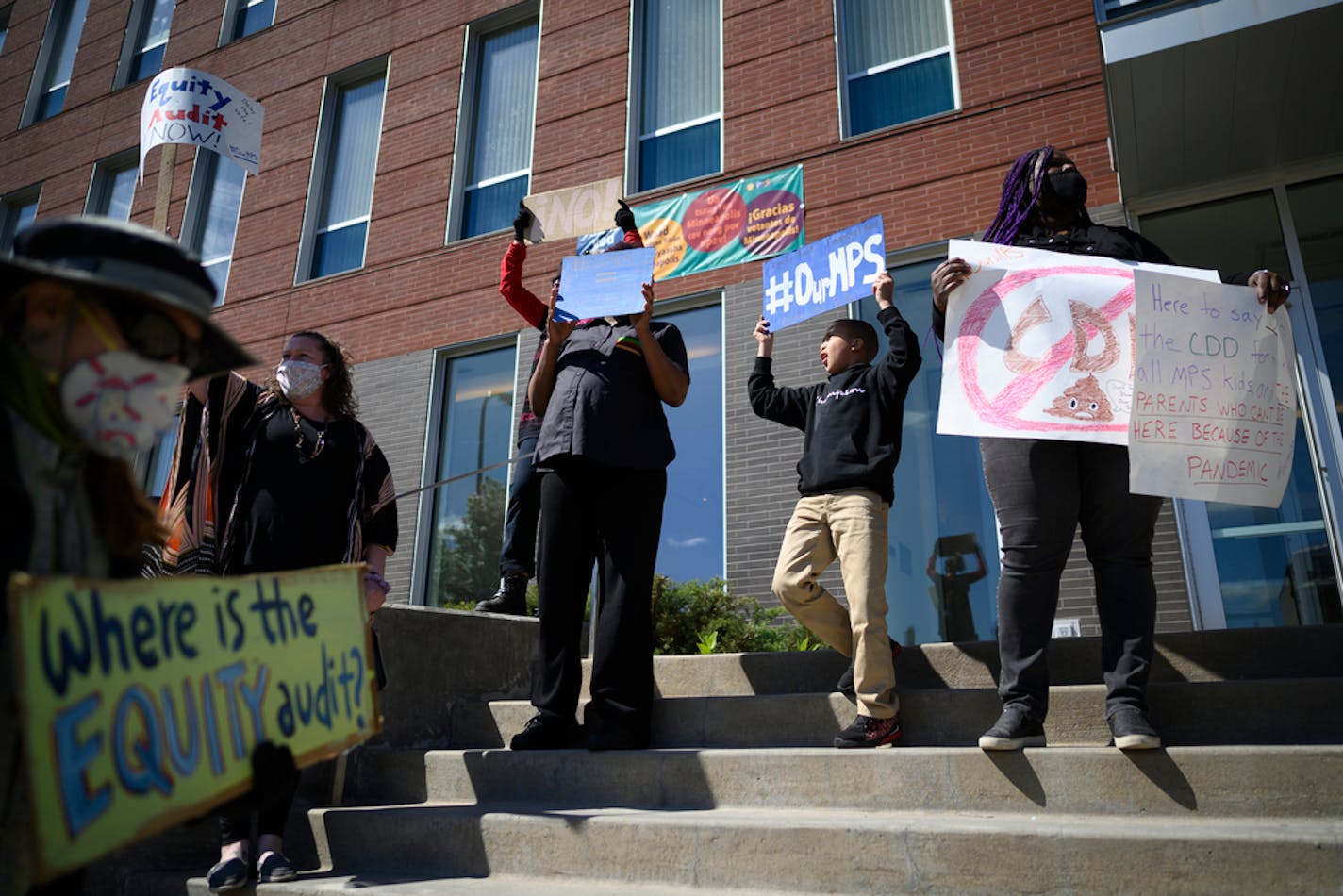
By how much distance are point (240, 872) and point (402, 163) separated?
8.39 metres

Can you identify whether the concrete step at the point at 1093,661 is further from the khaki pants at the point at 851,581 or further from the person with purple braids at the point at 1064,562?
the person with purple braids at the point at 1064,562

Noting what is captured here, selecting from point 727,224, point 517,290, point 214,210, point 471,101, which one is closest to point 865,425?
point 517,290

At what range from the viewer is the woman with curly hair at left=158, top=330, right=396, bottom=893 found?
2850mm

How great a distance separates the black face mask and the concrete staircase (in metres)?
1.70

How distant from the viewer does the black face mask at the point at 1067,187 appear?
10.5 ft

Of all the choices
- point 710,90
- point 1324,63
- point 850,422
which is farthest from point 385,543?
point 710,90

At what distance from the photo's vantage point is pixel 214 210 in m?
11.0

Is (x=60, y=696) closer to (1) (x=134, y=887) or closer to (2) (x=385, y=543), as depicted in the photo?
(2) (x=385, y=543)

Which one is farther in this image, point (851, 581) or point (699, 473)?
point (699, 473)

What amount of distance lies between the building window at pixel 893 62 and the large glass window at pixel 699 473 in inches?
86.5

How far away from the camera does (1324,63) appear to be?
500 cm

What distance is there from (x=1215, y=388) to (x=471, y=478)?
6.51 meters

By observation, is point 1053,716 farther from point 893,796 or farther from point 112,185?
point 112,185

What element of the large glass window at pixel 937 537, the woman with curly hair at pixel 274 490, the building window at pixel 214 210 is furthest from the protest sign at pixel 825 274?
the building window at pixel 214 210
